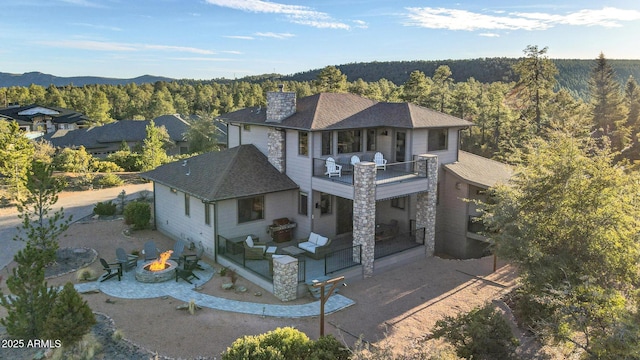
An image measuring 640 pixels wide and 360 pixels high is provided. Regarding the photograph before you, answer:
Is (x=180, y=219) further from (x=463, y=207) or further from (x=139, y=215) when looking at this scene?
(x=463, y=207)

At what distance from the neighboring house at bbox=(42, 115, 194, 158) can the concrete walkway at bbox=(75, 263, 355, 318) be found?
1496 inches

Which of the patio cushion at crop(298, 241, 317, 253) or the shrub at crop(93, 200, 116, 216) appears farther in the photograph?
the shrub at crop(93, 200, 116, 216)

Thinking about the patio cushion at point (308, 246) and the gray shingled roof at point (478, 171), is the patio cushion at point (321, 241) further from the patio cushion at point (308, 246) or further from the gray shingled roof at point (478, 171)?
the gray shingled roof at point (478, 171)

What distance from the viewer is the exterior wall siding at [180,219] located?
18.0 metres

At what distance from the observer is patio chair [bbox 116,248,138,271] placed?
52.5 ft

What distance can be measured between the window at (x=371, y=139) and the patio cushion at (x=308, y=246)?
575cm

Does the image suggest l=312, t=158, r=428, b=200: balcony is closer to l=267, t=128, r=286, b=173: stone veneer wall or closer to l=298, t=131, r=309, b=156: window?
l=298, t=131, r=309, b=156: window

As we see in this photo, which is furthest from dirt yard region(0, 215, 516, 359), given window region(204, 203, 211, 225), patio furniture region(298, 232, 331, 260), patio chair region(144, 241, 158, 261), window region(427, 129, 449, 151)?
window region(427, 129, 449, 151)

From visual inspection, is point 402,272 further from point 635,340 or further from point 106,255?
point 106,255

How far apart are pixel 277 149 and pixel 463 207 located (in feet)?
28.8

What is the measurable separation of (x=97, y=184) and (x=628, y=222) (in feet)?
111

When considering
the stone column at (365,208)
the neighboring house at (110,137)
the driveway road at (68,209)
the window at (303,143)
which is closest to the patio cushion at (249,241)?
the stone column at (365,208)

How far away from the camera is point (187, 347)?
1135cm

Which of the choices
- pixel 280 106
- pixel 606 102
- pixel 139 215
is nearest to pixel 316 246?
pixel 280 106
